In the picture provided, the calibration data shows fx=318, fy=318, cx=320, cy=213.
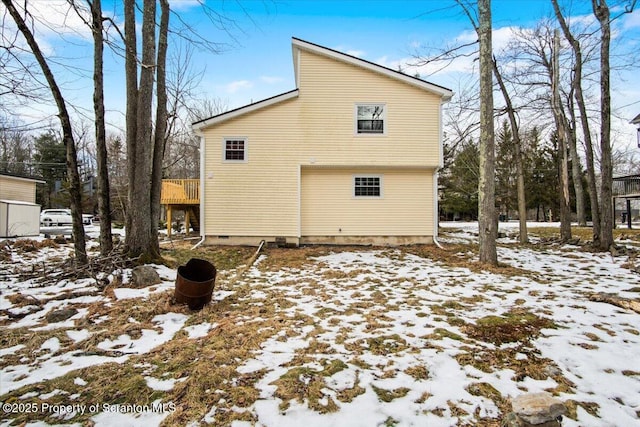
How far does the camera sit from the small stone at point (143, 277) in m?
5.56

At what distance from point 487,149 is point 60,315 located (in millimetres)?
8545

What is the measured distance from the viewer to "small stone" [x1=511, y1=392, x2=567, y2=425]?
211cm

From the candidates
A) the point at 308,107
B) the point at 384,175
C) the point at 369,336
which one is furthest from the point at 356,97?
the point at 369,336

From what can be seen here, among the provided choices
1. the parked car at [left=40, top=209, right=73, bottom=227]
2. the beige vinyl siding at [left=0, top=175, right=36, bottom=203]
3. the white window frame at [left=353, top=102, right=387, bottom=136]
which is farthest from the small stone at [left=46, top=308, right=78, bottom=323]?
the parked car at [left=40, top=209, right=73, bottom=227]

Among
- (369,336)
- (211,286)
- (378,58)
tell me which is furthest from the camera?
(378,58)

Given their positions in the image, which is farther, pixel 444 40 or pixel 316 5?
pixel 316 5

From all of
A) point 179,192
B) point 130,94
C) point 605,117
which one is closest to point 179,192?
point 179,192

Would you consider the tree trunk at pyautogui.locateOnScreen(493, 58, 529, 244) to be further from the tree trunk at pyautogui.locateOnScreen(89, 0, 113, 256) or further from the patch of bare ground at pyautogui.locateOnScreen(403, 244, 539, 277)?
the tree trunk at pyautogui.locateOnScreen(89, 0, 113, 256)

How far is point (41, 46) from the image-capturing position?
19.5ft

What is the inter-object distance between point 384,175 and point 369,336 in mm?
8642

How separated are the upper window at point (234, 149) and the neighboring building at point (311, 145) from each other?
35 mm

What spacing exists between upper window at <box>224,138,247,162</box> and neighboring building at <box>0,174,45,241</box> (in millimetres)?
10061

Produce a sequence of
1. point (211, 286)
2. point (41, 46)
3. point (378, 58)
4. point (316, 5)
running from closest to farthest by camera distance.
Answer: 1. point (211, 286)
2. point (41, 46)
3. point (316, 5)
4. point (378, 58)

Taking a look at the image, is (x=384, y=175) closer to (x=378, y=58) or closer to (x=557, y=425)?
(x=378, y=58)
